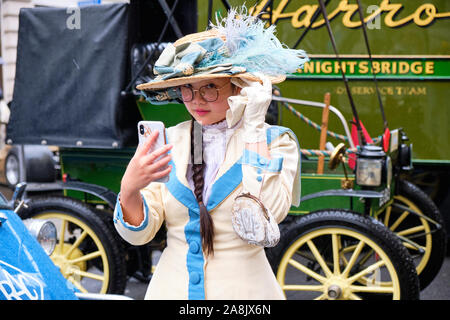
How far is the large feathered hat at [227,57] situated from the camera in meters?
1.82

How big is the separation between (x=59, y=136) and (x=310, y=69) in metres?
2.57

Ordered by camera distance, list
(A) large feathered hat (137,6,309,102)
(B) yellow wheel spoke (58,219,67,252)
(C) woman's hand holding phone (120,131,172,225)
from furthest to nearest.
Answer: (B) yellow wheel spoke (58,219,67,252)
(A) large feathered hat (137,6,309,102)
(C) woman's hand holding phone (120,131,172,225)

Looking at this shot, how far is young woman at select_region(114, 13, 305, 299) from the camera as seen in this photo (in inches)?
70.5

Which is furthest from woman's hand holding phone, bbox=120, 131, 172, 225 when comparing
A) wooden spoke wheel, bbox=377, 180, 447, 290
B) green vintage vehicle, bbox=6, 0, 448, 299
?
wooden spoke wheel, bbox=377, 180, 447, 290

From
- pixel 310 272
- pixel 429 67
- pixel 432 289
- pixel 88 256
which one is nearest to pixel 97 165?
pixel 88 256

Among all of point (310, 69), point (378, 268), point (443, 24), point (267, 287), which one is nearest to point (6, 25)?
point (310, 69)

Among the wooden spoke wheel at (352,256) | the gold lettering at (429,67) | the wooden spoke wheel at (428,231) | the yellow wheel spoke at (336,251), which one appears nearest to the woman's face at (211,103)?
the wooden spoke wheel at (352,256)

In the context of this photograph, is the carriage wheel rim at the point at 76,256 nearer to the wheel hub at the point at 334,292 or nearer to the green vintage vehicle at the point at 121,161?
the green vintage vehicle at the point at 121,161

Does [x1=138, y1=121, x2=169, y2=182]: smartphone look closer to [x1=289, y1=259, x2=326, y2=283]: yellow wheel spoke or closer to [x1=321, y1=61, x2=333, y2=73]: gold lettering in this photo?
[x1=289, y1=259, x2=326, y2=283]: yellow wheel spoke

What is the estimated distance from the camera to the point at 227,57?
1.88 m

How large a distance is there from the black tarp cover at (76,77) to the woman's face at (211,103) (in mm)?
1845

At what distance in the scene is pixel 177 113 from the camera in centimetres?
363

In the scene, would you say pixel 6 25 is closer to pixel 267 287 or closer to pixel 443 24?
pixel 443 24

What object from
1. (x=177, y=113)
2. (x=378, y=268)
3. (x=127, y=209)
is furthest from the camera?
(x=177, y=113)
